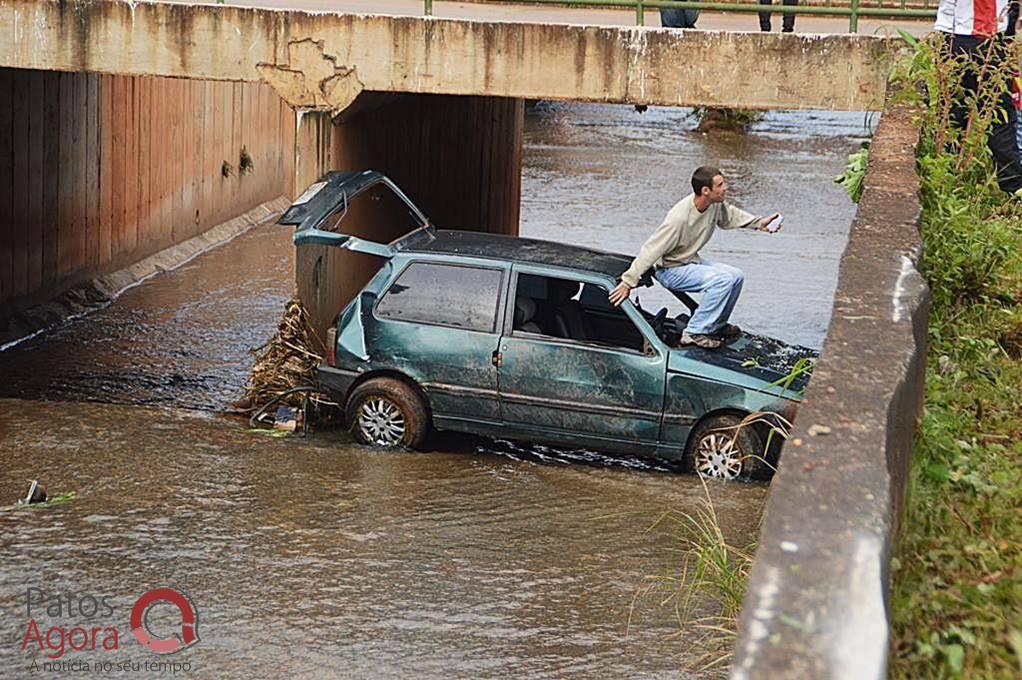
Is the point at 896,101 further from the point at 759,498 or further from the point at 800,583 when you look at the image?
the point at 800,583

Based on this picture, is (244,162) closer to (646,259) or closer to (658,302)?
(658,302)

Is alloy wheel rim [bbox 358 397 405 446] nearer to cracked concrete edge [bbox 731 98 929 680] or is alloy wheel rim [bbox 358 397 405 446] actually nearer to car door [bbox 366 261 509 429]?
car door [bbox 366 261 509 429]

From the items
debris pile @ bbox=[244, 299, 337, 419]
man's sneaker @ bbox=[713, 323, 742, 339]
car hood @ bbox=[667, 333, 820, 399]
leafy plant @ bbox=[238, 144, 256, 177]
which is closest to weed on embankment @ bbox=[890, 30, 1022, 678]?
car hood @ bbox=[667, 333, 820, 399]

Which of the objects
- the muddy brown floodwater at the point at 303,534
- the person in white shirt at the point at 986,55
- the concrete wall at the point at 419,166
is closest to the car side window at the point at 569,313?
the muddy brown floodwater at the point at 303,534

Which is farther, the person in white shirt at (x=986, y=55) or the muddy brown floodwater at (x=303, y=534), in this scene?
the person in white shirt at (x=986, y=55)

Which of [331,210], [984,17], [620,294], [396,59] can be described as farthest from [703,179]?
[396,59]

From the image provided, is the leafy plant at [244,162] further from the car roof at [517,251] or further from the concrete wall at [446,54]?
the car roof at [517,251]

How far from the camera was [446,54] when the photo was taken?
12805 mm

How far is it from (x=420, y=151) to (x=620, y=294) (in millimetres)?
6589

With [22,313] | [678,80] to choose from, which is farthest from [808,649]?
[22,313]

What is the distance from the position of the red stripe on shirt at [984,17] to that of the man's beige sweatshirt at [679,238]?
2102mm

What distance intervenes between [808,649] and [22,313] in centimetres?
1481

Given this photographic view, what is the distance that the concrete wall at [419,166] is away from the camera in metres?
13.4

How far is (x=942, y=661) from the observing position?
133 inches
